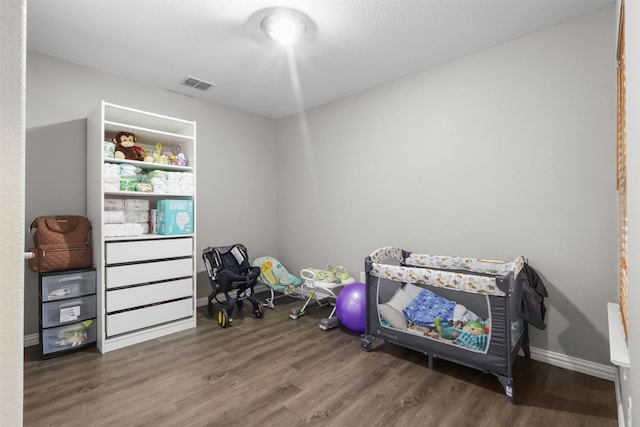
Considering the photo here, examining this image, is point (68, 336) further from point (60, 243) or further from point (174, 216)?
point (174, 216)

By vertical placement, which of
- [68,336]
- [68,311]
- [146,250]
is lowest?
[68,336]

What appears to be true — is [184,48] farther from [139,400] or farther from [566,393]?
[566,393]

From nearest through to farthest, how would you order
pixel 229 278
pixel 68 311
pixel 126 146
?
pixel 68 311 < pixel 126 146 < pixel 229 278

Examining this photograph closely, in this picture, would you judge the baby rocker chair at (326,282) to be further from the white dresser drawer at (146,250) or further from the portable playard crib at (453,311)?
the white dresser drawer at (146,250)

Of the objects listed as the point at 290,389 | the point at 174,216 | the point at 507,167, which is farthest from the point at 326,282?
the point at 507,167

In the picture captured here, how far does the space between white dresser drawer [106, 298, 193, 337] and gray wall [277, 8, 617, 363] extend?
5.90ft

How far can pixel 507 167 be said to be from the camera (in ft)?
8.35

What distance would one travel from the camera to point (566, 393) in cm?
198

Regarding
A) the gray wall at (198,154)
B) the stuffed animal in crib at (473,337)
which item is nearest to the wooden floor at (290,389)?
the stuffed animal in crib at (473,337)

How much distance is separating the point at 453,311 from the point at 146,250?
103 inches

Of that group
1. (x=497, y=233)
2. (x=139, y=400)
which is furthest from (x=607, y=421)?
(x=139, y=400)

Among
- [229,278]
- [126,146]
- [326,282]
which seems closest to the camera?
[126,146]

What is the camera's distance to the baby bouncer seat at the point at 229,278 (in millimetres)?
3152

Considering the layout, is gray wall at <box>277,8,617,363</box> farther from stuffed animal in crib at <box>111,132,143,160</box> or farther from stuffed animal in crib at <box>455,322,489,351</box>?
stuffed animal in crib at <box>111,132,143,160</box>
